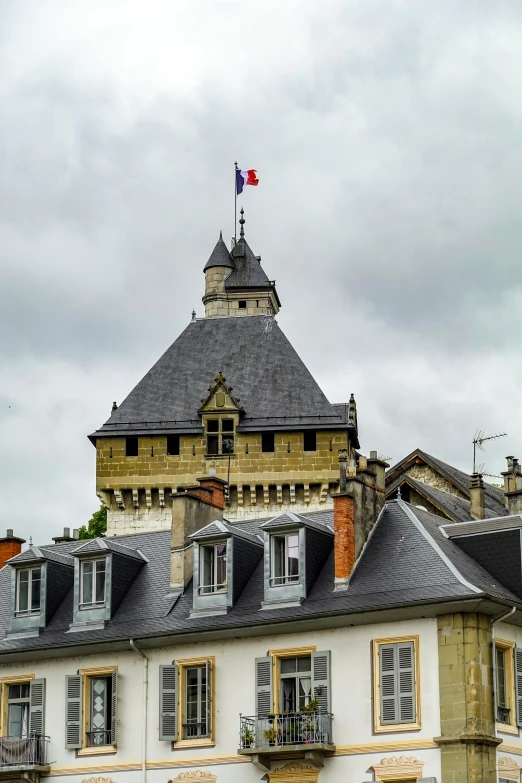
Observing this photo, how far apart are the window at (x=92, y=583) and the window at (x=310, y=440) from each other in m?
27.2

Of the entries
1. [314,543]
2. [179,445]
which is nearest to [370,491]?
[314,543]

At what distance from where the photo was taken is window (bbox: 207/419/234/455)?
66.9 metres

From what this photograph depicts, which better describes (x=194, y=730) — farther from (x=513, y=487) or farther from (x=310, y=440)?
(x=310, y=440)

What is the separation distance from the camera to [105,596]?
39.5 meters

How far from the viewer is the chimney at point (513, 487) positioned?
164 feet

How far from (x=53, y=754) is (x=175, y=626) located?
4189 mm

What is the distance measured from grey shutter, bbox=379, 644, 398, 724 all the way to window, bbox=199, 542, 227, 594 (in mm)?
4689

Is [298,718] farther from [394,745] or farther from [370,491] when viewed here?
[370,491]

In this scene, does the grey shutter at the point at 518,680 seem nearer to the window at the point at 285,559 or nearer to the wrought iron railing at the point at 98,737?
the window at the point at 285,559

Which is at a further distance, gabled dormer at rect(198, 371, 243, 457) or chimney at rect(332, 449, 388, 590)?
gabled dormer at rect(198, 371, 243, 457)

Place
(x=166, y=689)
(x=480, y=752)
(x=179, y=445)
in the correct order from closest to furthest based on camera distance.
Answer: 1. (x=480, y=752)
2. (x=166, y=689)
3. (x=179, y=445)

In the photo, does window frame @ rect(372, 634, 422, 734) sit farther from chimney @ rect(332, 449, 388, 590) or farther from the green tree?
the green tree

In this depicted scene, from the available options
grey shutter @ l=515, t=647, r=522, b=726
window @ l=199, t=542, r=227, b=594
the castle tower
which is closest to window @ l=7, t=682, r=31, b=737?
window @ l=199, t=542, r=227, b=594

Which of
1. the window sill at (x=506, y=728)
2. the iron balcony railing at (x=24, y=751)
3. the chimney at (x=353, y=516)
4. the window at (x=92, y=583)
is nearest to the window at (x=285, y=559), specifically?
the chimney at (x=353, y=516)
